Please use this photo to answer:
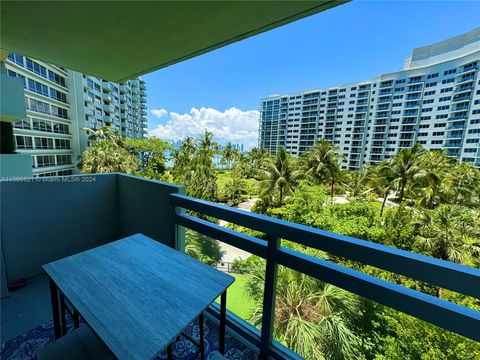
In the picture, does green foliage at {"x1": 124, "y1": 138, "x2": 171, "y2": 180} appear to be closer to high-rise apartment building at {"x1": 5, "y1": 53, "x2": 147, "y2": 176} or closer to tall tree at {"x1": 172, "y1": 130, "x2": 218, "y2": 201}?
tall tree at {"x1": 172, "y1": 130, "x2": 218, "y2": 201}

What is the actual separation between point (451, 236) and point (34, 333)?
500 inches

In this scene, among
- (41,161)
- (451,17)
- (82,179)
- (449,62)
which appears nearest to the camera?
(82,179)

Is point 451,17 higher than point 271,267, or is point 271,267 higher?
point 451,17

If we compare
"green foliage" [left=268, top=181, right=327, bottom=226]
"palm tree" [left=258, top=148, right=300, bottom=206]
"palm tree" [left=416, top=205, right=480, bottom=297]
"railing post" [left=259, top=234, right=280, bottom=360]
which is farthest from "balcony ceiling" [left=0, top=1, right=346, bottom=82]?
"palm tree" [left=258, top=148, right=300, bottom=206]

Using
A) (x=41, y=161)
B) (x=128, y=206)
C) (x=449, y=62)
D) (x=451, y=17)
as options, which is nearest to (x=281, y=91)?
(x=449, y=62)

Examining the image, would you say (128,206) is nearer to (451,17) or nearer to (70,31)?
(70,31)

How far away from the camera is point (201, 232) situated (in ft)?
5.63

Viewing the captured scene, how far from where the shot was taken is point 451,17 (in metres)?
4.16

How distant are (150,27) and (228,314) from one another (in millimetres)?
2280

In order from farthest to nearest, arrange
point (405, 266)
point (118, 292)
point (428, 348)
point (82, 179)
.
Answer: point (82, 179)
point (428, 348)
point (118, 292)
point (405, 266)

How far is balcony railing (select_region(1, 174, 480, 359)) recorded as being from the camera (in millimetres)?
834

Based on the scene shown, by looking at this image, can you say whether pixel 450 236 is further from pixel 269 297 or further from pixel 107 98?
pixel 107 98

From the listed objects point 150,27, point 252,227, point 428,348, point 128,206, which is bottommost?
point 428,348

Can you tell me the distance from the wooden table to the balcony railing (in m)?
0.34
